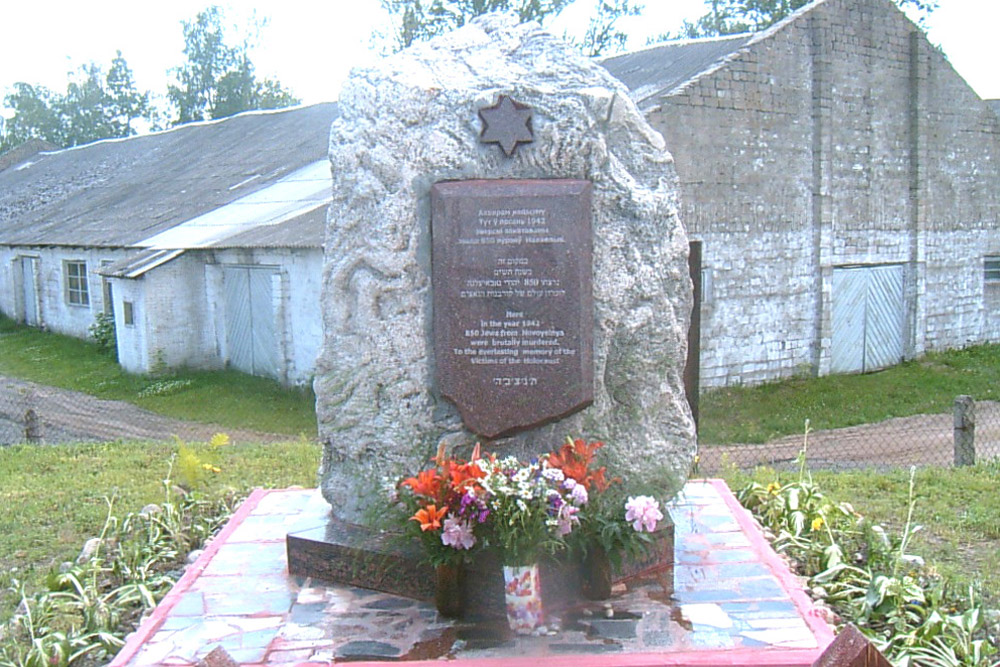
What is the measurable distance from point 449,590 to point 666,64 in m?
13.3

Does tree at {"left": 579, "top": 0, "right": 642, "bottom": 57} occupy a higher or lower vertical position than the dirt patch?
higher

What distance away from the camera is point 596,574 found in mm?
4785

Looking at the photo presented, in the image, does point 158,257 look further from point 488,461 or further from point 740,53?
point 488,461

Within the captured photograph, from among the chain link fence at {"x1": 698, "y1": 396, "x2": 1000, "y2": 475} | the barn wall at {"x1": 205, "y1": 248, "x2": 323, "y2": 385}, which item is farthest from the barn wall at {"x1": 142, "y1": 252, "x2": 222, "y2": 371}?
the chain link fence at {"x1": 698, "y1": 396, "x2": 1000, "y2": 475}

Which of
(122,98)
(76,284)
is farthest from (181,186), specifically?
(122,98)

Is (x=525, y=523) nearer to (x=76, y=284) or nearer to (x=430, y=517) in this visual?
(x=430, y=517)

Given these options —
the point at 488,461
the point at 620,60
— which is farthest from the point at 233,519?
the point at 620,60

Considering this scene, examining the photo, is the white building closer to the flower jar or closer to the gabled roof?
the gabled roof

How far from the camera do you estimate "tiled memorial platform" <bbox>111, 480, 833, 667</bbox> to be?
4.29 meters

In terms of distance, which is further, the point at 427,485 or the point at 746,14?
the point at 746,14

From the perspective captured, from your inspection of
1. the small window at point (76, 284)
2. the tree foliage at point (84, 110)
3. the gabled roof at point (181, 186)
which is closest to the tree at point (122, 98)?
the tree foliage at point (84, 110)

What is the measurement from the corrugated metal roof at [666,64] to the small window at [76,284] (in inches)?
431

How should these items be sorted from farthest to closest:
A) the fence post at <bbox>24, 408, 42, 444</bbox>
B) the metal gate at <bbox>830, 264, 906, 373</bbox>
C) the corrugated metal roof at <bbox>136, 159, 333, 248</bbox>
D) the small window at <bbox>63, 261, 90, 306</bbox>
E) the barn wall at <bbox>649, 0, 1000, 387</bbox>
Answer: the small window at <bbox>63, 261, 90, 306</bbox>
the corrugated metal roof at <bbox>136, 159, 333, 248</bbox>
the metal gate at <bbox>830, 264, 906, 373</bbox>
the barn wall at <bbox>649, 0, 1000, 387</bbox>
the fence post at <bbox>24, 408, 42, 444</bbox>

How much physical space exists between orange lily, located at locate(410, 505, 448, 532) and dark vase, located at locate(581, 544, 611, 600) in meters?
0.79
